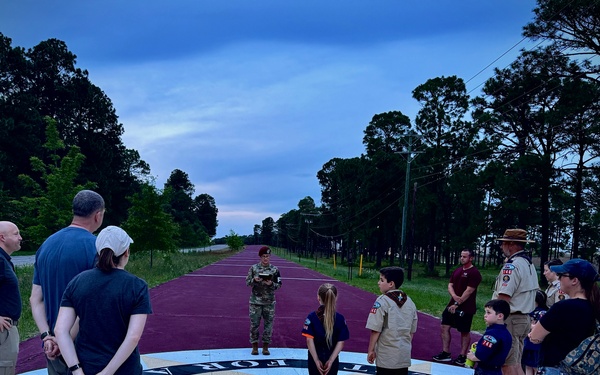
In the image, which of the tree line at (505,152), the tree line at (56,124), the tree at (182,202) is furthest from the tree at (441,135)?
the tree at (182,202)

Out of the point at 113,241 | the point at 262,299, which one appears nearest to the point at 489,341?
the point at 113,241

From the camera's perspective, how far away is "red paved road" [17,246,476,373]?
901cm

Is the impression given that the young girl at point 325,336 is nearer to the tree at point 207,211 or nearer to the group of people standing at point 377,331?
the group of people standing at point 377,331

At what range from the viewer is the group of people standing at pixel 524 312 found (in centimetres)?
374

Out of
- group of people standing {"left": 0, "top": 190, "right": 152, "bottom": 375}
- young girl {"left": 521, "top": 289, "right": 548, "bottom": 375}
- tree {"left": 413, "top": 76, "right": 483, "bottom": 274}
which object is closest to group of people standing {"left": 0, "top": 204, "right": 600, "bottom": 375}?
group of people standing {"left": 0, "top": 190, "right": 152, "bottom": 375}

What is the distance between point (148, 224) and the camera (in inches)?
1155

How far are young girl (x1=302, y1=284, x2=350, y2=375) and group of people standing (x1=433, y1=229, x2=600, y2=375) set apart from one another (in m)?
1.38

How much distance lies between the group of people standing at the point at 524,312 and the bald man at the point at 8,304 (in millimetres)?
4308

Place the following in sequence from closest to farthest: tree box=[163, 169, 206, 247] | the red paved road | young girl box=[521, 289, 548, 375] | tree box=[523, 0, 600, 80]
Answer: young girl box=[521, 289, 548, 375]
the red paved road
tree box=[523, 0, 600, 80]
tree box=[163, 169, 206, 247]

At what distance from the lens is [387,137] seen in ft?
189

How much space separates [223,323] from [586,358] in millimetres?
9068

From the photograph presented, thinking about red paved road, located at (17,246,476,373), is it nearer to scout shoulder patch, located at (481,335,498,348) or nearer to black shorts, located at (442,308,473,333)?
black shorts, located at (442,308,473,333)

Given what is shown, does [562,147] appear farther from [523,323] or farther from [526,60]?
[523,323]

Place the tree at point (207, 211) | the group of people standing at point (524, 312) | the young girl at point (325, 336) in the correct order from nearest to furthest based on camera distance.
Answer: the group of people standing at point (524, 312) → the young girl at point (325, 336) → the tree at point (207, 211)
